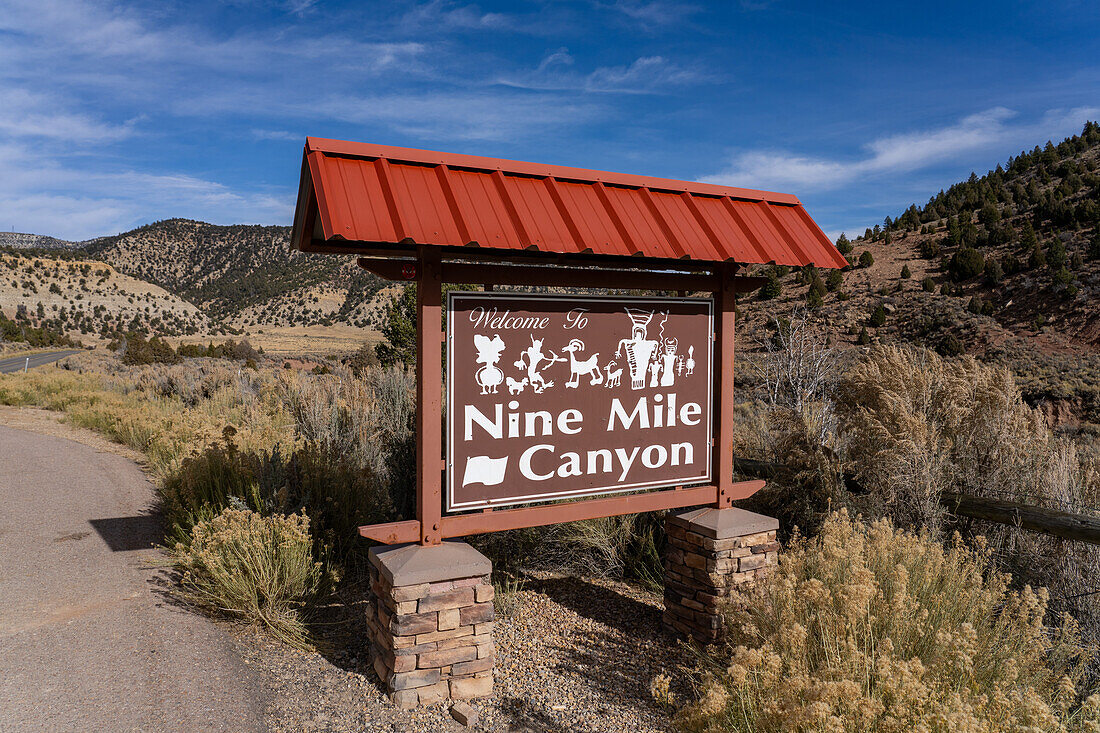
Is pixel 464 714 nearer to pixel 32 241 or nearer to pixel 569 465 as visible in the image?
pixel 569 465

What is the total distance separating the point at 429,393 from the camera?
4.10 metres

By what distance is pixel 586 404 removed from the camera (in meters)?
4.60

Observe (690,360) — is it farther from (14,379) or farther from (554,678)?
(14,379)

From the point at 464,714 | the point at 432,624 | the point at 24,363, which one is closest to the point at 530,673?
the point at 464,714

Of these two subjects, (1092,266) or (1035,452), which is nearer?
(1035,452)

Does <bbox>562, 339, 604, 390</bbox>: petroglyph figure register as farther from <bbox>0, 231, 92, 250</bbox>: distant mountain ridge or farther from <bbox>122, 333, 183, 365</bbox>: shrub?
<bbox>0, 231, 92, 250</bbox>: distant mountain ridge

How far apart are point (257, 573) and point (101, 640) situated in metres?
0.96

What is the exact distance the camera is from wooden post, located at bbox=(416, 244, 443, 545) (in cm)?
405

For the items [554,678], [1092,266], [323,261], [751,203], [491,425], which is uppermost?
[323,261]

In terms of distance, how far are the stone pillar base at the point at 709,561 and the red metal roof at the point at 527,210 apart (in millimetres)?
1929

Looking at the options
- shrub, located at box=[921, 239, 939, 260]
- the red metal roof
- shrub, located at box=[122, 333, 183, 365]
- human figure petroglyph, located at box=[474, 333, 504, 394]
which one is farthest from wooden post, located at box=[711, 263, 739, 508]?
shrub, located at box=[921, 239, 939, 260]

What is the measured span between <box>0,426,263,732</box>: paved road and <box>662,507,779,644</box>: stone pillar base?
9.59ft

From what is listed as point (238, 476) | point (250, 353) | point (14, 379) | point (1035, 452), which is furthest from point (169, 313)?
point (1035, 452)

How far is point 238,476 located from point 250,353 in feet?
100
